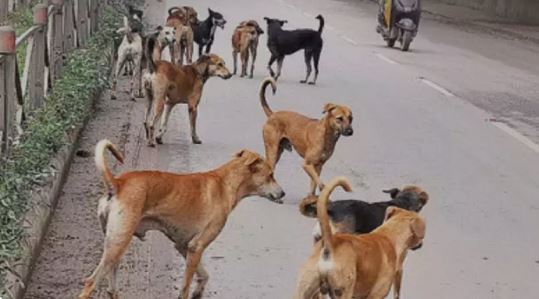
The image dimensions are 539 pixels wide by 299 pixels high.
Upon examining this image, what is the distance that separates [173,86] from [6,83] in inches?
149

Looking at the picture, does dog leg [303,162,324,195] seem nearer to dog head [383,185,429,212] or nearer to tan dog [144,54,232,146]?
dog head [383,185,429,212]

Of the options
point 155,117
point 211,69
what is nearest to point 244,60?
point 211,69

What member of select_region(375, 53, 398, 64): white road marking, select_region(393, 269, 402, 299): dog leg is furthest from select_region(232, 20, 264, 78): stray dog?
select_region(393, 269, 402, 299): dog leg

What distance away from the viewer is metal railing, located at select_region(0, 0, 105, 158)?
8492 millimetres

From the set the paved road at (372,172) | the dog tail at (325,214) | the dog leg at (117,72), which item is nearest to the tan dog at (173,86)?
the paved road at (372,172)

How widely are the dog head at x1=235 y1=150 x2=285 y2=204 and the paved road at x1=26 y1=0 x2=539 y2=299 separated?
25.6 inches

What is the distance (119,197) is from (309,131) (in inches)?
144

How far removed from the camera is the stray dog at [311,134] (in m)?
9.82

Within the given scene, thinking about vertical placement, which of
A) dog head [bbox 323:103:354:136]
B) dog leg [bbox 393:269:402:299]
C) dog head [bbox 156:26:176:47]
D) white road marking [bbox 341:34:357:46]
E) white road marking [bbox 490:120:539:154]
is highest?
dog head [bbox 323:103:354:136]

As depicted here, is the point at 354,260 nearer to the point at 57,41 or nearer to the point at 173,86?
the point at 173,86

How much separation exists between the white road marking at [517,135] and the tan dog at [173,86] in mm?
3865

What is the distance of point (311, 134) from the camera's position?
997cm

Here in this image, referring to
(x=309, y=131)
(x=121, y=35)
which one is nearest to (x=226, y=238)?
(x=309, y=131)

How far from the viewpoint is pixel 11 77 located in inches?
348
